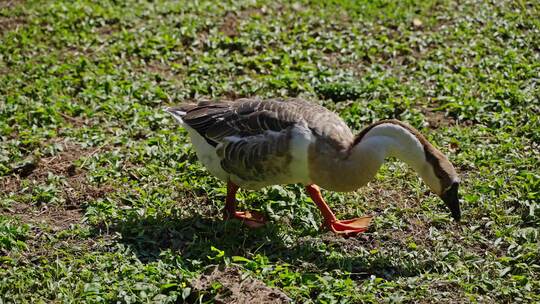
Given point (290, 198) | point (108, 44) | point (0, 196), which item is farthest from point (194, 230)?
point (108, 44)

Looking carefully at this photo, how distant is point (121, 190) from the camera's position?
21.0 feet

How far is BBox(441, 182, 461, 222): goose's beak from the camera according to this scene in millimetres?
5457

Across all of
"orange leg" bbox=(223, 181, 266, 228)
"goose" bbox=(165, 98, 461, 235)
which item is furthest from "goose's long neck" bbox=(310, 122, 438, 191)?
→ "orange leg" bbox=(223, 181, 266, 228)

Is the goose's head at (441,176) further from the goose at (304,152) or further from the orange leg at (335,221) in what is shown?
the orange leg at (335,221)

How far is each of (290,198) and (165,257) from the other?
1306 millimetres

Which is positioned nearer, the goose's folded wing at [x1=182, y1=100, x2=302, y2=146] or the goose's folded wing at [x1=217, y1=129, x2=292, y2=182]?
the goose's folded wing at [x1=217, y1=129, x2=292, y2=182]

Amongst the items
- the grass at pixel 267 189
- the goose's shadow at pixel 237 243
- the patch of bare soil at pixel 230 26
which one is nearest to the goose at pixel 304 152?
the goose's shadow at pixel 237 243

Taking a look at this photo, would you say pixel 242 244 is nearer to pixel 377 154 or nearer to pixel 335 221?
pixel 335 221

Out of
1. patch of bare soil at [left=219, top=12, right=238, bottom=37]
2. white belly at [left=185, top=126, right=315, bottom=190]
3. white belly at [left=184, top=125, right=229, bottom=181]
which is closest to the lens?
white belly at [left=185, top=126, right=315, bottom=190]

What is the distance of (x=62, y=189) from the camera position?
644 cm

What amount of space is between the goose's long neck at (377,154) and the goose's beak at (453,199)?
0.37 feet

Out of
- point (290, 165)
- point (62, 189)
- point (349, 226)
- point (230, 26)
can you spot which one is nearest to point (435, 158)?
point (349, 226)

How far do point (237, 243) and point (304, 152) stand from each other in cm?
86

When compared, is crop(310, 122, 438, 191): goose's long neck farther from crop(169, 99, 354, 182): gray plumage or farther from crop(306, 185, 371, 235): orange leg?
crop(306, 185, 371, 235): orange leg
